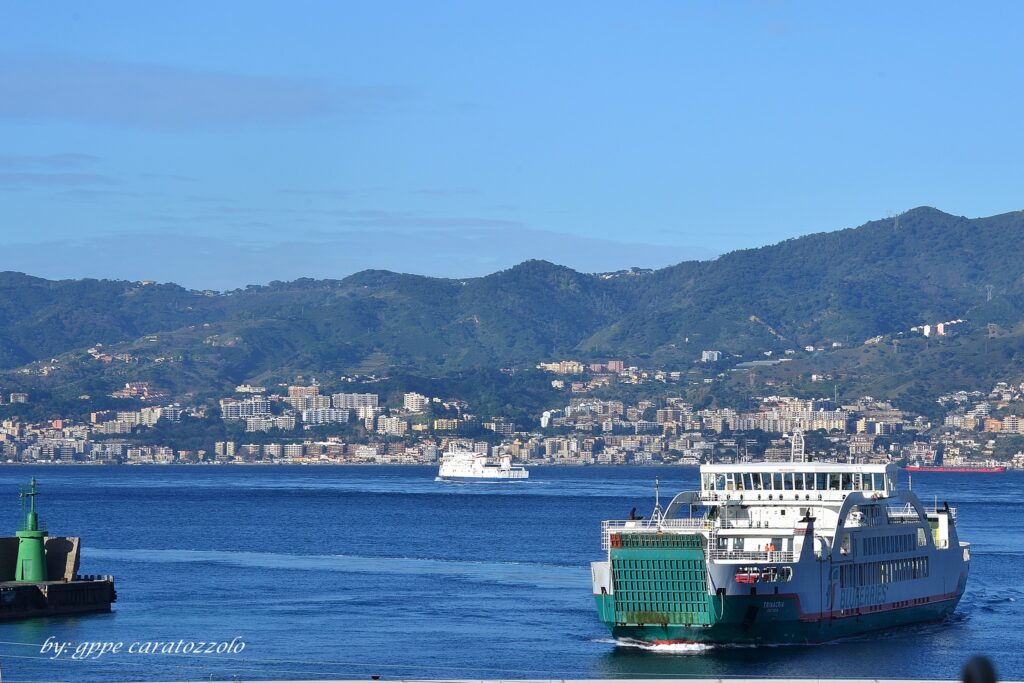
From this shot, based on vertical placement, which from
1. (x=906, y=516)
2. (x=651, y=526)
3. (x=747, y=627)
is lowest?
(x=747, y=627)

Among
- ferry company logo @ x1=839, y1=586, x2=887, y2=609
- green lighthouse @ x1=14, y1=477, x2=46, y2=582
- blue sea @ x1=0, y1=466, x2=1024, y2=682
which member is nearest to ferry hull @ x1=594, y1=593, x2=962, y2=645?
blue sea @ x1=0, y1=466, x2=1024, y2=682

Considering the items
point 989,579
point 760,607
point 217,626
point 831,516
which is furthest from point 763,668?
point 989,579

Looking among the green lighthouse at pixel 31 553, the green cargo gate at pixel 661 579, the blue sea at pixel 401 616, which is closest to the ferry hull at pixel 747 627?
the green cargo gate at pixel 661 579

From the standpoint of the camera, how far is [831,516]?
193 feet

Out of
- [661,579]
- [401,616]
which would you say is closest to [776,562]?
[661,579]

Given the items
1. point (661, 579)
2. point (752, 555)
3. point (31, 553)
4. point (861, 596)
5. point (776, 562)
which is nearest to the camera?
point (661, 579)

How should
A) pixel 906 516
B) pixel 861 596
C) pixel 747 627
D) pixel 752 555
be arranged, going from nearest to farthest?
pixel 747 627
pixel 752 555
pixel 861 596
pixel 906 516

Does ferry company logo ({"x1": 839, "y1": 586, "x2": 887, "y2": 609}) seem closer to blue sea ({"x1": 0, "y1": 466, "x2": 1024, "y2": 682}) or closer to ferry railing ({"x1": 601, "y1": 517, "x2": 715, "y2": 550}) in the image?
blue sea ({"x1": 0, "y1": 466, "x2": 1024, "y2": 682})

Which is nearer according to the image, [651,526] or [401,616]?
[651,526]

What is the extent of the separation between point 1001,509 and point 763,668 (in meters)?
115

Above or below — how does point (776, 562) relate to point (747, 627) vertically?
above

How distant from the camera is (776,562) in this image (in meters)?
53.1

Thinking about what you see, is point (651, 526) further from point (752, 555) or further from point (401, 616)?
point (401, 616)

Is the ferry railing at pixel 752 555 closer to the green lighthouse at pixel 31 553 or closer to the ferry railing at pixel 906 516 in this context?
the ferry railing at pixel 906 516
